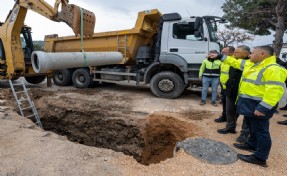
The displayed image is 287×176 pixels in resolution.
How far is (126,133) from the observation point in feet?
19.3

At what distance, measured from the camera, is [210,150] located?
12.7ft

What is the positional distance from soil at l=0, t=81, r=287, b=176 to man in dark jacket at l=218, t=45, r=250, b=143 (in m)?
0.21

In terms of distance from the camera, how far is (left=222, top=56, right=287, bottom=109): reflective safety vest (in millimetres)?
3129

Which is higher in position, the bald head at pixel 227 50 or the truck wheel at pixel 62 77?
the bald head at pixel 227 50

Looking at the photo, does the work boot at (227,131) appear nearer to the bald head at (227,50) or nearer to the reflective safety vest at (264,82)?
the reflective safety vest at (264,82)

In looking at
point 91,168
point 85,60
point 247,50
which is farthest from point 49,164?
point 247,50

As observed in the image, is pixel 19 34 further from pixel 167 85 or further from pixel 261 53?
pixel 261 53

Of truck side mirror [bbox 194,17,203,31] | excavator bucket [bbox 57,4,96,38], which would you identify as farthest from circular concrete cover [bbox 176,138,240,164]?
truck side mirror [bbox 194,17,203,31]

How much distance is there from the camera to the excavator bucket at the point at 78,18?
440 centimetres

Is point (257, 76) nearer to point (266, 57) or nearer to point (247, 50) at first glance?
point (266, 57)

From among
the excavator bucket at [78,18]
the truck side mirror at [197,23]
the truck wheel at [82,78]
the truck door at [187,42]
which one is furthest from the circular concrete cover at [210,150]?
the truck wheel at [82,78]

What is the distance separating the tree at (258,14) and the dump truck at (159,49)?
622 centimetres

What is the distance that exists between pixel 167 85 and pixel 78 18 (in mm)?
4268

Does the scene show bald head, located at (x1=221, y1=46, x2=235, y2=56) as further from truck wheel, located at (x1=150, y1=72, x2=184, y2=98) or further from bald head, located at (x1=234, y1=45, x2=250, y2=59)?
truck wheel, located at (x1=150, y1=72, x2=184, y2=98)
